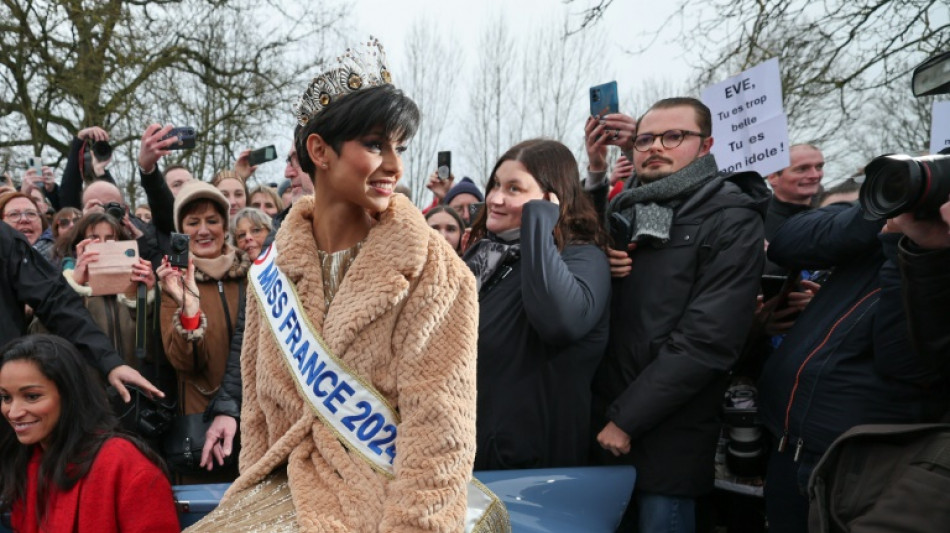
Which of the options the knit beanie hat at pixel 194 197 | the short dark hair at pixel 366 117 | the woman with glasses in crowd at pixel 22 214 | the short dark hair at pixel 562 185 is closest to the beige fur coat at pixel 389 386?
the short dark hair at pixel 366 117

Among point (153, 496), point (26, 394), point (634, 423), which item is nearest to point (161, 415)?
point (26, 394)

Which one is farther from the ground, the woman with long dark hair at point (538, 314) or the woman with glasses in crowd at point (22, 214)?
the woman with glasses in crowd at point (22, 214)

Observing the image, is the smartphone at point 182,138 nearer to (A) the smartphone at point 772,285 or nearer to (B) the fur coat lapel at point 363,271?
(B) the fur coat lapel at point 363,271

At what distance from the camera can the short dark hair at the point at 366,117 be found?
1873mm

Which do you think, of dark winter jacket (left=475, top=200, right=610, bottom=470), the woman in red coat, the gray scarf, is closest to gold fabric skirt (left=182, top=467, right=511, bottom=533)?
dark winter jacket (left=475, top=200, right=610, bottom=470)

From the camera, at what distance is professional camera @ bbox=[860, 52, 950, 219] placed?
191 centimetres

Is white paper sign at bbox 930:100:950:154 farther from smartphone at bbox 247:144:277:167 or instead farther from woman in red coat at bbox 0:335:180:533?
smartphone at bbox 247:144:277:167

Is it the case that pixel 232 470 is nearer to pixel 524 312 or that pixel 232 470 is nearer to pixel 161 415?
pixel 161 415

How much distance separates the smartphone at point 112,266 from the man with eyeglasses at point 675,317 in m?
2.32

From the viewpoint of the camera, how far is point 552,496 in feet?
7.66

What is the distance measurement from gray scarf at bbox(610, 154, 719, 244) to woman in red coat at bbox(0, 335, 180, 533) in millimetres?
1945

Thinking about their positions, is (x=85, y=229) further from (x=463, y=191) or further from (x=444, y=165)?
(x=444, y=165)

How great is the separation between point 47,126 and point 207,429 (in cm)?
1342

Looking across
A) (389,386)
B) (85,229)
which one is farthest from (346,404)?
(85,229)
